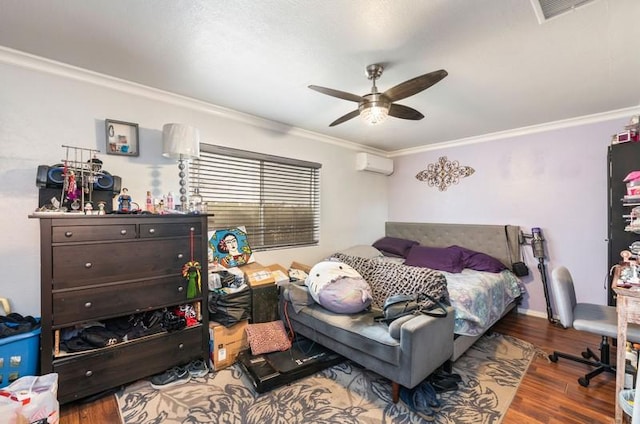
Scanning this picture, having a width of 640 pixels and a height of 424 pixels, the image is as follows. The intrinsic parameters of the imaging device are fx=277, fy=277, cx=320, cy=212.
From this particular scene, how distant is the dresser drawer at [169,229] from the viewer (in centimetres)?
208

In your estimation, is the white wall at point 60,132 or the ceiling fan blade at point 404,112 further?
the ceiling fan blade at point 404,112

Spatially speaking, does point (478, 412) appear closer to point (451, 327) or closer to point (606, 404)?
point (451, 327)

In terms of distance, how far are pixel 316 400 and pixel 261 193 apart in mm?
2199

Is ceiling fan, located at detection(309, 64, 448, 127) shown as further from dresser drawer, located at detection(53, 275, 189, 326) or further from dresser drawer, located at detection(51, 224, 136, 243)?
dresser drawer, located at detection(53, 275, 189, 326)

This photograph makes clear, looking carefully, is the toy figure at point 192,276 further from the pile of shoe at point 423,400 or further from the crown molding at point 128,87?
the pile of shoe at point 423,400

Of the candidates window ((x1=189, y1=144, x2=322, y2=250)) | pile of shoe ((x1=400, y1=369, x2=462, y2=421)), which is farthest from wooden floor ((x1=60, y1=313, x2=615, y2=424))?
window ((x1=189, y1=144, x2=322, y2=250))

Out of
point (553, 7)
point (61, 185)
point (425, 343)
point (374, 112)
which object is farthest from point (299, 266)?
point (553, 7)

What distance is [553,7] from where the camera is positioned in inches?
58.7

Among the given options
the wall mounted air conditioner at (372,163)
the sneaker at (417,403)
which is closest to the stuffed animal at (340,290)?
the sneaker at (417,403)

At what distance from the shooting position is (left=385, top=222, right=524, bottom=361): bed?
2.43m

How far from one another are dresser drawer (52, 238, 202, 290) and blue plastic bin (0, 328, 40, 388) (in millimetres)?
378

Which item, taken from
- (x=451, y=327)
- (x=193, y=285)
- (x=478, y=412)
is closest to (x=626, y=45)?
(x=451, y=327)

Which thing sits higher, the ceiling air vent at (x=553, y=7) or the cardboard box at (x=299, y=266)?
the ceiling air vent at (x=553, y=7)

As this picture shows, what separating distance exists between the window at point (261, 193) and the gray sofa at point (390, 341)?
4.22ft
